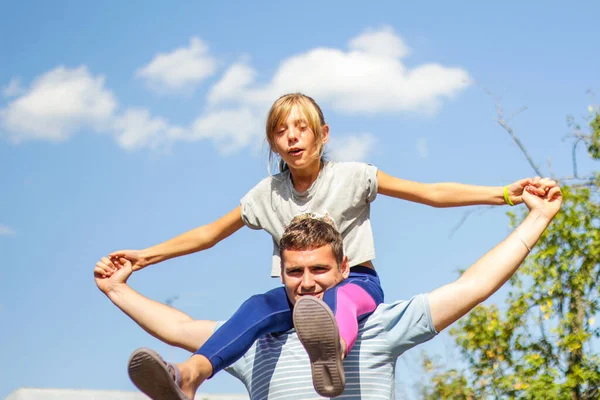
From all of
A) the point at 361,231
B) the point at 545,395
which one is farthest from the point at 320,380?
the point at 545,395

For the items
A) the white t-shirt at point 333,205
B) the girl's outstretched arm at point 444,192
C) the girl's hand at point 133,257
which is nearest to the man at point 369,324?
the girl's outstretched arm at point 444,192

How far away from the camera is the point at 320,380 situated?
8.84ft

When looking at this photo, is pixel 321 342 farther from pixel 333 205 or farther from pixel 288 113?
pixel 288 113

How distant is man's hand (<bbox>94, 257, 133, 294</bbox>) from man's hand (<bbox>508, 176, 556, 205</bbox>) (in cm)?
158

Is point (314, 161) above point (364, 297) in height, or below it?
above

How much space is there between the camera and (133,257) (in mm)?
3832

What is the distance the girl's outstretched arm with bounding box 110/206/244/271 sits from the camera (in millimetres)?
3906

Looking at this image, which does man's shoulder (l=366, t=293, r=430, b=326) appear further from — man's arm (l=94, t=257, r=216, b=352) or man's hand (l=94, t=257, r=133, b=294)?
man's hand (l=94, t=257, r=133, b=294)

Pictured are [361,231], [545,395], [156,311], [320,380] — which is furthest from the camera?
[545,395]

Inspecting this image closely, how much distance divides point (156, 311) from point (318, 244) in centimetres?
76

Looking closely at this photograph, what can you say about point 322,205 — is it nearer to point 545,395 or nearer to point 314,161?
point 314,161

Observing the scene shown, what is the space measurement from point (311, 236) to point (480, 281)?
0.57 m

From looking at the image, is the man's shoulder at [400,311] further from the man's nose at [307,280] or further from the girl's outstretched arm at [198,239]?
the girl's outstretched arm at [198,239]

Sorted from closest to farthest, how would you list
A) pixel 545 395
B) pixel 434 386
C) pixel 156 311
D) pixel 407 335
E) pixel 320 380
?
1. pixel 320 380
2. pixel 407 335
3. pixel 156 311
4. pixel 545 395
5. pixel 434 386
